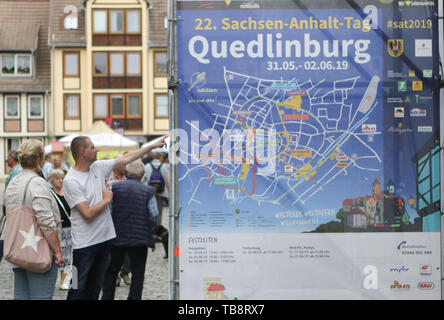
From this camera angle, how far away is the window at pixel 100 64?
4756 cm

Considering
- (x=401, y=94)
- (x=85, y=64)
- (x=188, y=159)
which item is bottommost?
(x=188, y=159)

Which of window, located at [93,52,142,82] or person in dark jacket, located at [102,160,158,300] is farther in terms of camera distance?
window, located at [93,52,142,82]

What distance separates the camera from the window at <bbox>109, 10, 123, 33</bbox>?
4766 centimetres

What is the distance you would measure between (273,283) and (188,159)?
1005 mm

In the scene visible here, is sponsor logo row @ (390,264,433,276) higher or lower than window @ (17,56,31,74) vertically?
lower

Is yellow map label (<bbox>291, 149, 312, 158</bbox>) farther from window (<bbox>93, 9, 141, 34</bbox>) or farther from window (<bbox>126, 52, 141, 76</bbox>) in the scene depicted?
window (<bbox>93, 9, 141, 34</bbox>)

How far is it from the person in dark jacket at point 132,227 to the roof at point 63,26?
40543 millimetres

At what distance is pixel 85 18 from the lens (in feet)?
158

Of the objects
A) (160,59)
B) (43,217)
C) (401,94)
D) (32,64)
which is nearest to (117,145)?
(43,217)

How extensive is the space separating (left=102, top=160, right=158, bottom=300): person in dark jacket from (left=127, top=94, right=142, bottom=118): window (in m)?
40.5

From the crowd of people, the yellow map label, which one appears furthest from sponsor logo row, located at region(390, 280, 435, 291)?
the crowd of people

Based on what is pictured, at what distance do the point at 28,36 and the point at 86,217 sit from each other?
45296mm

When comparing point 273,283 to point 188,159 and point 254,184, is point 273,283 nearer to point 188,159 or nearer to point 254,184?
point 254,184

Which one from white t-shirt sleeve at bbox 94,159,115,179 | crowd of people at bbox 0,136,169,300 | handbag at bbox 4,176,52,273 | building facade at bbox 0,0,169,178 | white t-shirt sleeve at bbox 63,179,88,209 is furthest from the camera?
building facade at bbox 0,0,169,178
